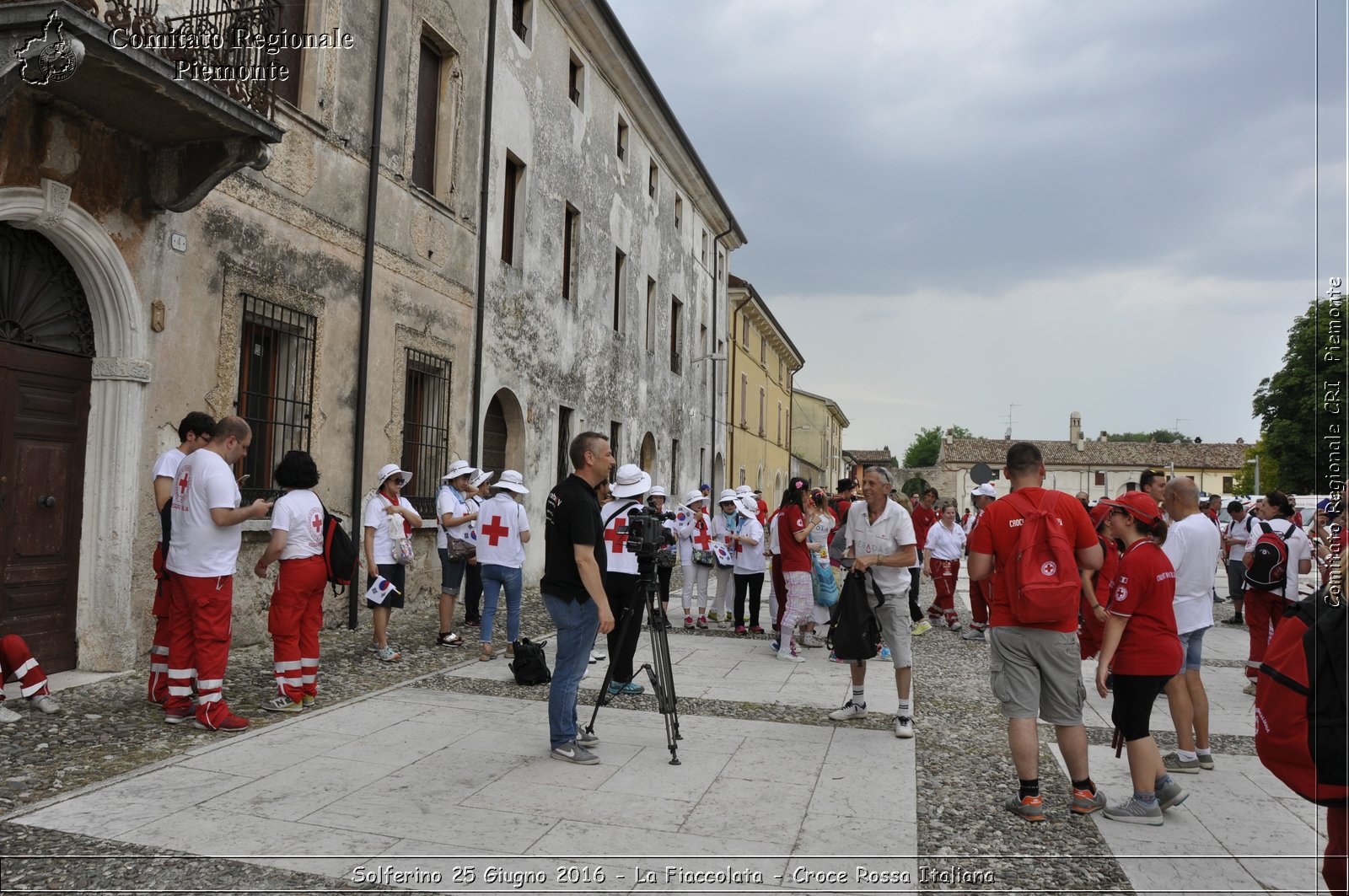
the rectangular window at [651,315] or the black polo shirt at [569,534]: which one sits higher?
the rectangular window at [651,315]

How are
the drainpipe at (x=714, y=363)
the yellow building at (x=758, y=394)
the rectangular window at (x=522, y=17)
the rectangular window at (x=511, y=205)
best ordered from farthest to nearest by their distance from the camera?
the yellow building at (x=758, y=394) < the drainpipe at (x=714, y=363) < the rectangular window at (x=522, y=17) < the rectangular window at (x=511, y=205)

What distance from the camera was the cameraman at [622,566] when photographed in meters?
6.43

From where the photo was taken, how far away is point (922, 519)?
13.8 meters

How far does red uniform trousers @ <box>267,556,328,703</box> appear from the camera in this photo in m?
6.34

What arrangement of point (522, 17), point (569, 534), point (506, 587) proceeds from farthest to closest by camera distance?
point (522, 17) < point (506, 587) < point (569, 534)

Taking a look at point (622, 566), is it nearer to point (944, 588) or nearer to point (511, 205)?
point (944, 588)

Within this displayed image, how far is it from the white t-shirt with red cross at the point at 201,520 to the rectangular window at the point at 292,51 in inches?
202

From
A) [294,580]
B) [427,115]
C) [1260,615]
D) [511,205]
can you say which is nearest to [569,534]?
[294,580]

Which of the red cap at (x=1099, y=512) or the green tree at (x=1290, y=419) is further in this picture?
the green tree at (x=1290, y=419)

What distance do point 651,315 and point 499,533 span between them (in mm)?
15427

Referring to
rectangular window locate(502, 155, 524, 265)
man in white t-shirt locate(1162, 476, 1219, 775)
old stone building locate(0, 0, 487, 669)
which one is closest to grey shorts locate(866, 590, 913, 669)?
man in white t-shirt locate(1162, 476, 1219, 775)

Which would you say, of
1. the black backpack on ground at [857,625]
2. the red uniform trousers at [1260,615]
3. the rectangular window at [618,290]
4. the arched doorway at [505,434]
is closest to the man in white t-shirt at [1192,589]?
the black backpack on ground at [857,625]

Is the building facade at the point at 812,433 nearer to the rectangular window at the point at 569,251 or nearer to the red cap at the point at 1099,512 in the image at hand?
the rectangular window at the point at 569,251

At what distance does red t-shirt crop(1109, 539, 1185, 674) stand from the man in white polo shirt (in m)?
1.61
